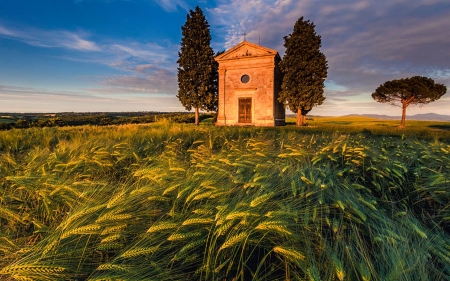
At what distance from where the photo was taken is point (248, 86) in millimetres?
21703

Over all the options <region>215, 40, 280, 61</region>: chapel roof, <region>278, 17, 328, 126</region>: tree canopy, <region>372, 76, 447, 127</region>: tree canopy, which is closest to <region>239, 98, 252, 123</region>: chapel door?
<region>278, 17, 328, 126</region>: tree canopy

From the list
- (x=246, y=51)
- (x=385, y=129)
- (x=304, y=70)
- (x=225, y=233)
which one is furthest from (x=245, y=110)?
(x=225, y=233)

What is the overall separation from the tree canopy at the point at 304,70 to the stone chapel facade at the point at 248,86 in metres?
1.42

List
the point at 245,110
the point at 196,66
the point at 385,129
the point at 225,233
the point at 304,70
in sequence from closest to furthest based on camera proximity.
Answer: the point at 225,233 → the point at 385,129 → the point at 304,70 → the point at 245,110 → the point at 196,66

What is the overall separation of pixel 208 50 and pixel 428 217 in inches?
957

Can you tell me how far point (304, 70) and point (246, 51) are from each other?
242 inches

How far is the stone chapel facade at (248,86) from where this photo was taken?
2105cm

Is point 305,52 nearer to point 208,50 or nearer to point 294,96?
point 294,96

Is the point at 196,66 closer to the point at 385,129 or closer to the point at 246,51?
the point at 246,51

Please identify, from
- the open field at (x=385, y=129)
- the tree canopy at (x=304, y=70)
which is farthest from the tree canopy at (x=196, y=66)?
the open field at (x=385, y=129)

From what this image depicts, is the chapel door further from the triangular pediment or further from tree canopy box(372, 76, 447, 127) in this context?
tree canopy box(372, 76, 447, 127)

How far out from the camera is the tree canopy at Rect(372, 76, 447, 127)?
25672 millimetres

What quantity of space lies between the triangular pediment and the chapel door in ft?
14.7

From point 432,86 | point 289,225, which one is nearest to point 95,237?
point 289,225
